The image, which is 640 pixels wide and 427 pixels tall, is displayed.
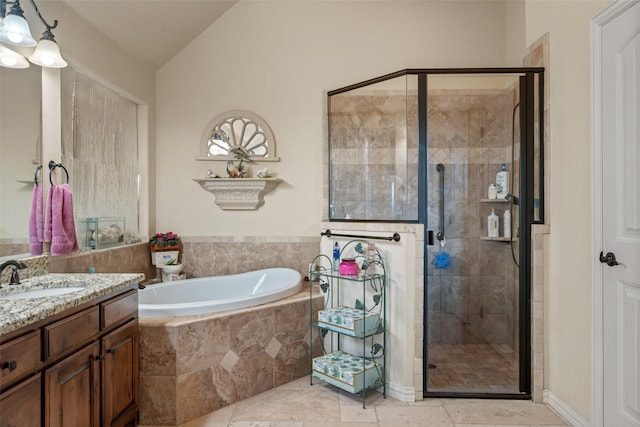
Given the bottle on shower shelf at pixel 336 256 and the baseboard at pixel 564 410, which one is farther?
the bottle on shower shelf at pixel 336 256

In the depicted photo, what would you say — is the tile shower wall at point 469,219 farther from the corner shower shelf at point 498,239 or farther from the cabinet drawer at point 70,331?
the cabinet drawer at point 70,331

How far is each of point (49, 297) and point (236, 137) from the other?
7.25ft

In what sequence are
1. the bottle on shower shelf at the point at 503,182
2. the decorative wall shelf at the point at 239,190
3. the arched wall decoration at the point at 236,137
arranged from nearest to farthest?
the bottle on shower shelf at the point at 503,182
the decorative wall shelf at the point at 239,190
the arched wall decoration at the point at 236,137

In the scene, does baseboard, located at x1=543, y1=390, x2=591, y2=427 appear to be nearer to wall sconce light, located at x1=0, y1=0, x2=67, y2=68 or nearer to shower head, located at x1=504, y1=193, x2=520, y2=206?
shower head, located at x1=504, y1=193, x2=520, y2=206

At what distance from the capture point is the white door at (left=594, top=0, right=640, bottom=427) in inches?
67.6

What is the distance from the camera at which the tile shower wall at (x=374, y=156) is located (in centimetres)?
259

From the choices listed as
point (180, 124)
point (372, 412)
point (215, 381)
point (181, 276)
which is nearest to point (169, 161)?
point (180, 124)

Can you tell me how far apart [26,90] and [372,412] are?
8.89 feet

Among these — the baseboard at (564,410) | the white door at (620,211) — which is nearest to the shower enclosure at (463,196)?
the baseboard at (564,410)

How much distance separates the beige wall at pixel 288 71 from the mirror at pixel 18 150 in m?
1.40

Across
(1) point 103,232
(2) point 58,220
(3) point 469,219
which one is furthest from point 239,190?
(3) point 469,219

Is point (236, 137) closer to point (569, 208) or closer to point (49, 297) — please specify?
point (49, 297)

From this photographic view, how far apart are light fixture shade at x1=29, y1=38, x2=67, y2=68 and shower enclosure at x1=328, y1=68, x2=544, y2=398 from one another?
77.3 inches

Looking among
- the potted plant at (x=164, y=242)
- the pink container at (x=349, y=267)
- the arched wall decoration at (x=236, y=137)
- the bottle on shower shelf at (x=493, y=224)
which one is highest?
the arched wall decoration at (x=236, y=137)
